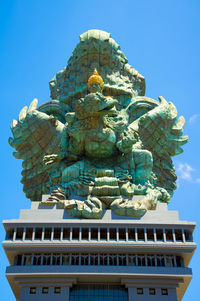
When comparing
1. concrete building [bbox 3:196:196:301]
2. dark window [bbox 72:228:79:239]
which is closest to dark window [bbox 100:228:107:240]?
concrete building [bbox 3:196:196:301]

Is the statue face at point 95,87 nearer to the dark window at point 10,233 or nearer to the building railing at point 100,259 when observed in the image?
the dark window at point 10,233

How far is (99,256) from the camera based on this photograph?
43188mm

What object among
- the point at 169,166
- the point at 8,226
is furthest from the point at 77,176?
the point at 169,166

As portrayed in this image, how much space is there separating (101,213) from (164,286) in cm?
744

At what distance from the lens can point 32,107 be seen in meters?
58.3

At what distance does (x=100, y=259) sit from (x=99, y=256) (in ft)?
0.86

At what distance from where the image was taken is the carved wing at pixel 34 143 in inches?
2218

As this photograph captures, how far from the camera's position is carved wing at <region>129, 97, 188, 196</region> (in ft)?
186

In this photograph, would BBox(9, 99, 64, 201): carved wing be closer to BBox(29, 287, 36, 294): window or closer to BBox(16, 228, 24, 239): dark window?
BBox(16, 228, 24, 239): dark window

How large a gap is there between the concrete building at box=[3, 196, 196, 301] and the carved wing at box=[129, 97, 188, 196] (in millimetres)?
12974

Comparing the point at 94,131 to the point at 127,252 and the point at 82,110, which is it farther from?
the point at 127,252

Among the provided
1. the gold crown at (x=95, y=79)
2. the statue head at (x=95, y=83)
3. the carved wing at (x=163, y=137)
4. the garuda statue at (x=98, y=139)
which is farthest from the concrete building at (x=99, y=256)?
the gold crown at (x=95, y=79)

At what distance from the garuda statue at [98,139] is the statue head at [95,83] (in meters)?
0.10

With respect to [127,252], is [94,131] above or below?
above
